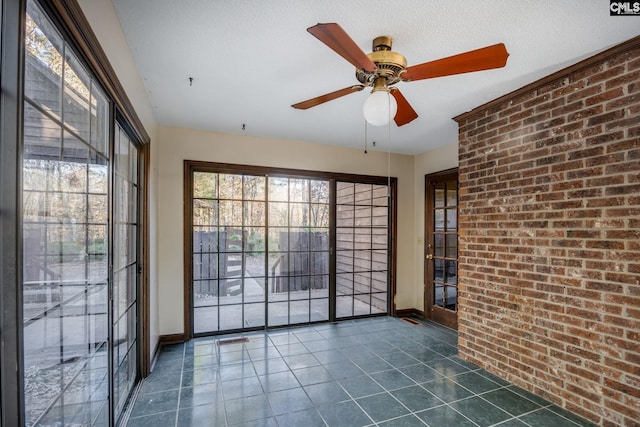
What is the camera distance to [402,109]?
2.07 meters

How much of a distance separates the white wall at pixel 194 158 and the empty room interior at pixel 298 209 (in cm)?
3

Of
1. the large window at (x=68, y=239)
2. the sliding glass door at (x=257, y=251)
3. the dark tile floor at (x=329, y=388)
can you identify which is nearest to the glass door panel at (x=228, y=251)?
the sliding glass door at (x=257, y=251)

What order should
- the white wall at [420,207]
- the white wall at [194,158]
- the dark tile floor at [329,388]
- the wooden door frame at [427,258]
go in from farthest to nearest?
1. the white wall at [420,207]
2. the wooden door frame at [427,258]
3. the white wall at [194,158]
4. the dark tile floor at [329,388]

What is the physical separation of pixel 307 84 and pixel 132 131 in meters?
1.43

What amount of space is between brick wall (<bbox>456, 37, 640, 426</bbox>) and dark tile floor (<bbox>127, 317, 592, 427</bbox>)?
0.32m

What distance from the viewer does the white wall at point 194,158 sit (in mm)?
3691

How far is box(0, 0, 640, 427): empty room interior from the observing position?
4.08 feet

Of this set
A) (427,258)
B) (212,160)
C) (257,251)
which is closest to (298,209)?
(257,251)

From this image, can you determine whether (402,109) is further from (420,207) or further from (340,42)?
(420,207)

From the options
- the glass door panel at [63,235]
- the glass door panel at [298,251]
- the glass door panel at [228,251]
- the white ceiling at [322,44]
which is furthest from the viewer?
the glass door panel at [298,251]

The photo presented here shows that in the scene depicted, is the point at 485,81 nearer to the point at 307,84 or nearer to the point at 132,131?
the point at 307,84

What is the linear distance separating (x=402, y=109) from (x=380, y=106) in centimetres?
41

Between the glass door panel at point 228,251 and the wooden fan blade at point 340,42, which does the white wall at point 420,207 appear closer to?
the glass door panel at point 228,251

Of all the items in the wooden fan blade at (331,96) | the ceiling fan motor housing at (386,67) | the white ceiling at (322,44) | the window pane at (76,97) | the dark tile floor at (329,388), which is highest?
the white ceiling at (322,44)
